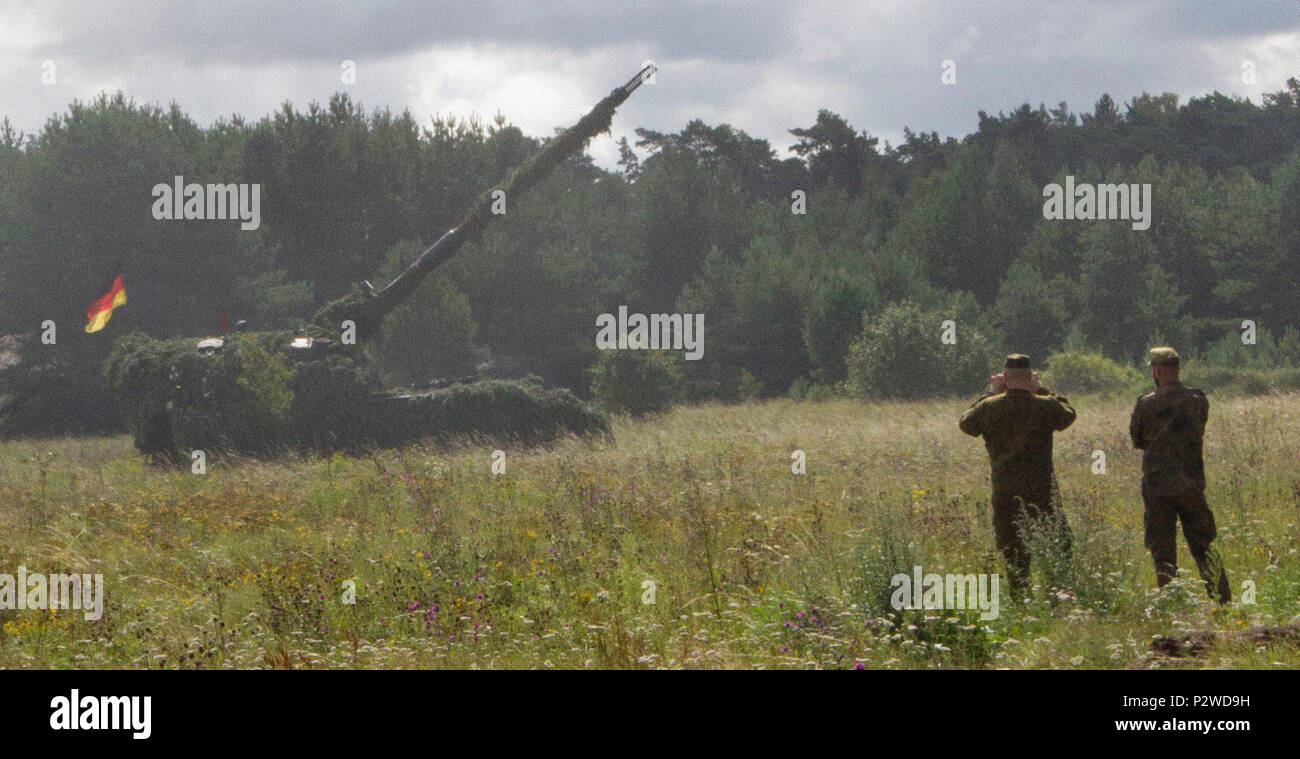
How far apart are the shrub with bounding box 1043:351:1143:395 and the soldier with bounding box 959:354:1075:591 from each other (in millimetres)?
25782

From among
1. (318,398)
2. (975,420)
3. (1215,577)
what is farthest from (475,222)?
(1215,577)

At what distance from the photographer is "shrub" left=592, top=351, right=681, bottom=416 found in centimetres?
3017

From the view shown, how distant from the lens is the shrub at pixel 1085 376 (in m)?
32.4

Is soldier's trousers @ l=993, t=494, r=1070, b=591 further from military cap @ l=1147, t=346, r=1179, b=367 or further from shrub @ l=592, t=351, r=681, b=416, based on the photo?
shrub @ l=592, t=351, r=681, b=416

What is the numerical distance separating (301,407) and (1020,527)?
53.7 feet

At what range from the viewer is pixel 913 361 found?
32.9m

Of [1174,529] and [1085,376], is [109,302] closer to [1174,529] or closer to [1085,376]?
[1174,529]

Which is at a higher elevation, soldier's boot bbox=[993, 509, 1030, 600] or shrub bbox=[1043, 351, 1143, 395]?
shrub bbox=[1043, 351, 1143, 395]

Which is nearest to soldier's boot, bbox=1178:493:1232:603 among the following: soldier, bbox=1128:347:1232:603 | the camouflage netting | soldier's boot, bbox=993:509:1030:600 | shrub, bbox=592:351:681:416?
soldier, bbox=1128:347:1232:603

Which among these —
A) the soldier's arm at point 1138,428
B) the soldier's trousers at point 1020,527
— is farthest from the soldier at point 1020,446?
the soldier's arm at point 1138,428

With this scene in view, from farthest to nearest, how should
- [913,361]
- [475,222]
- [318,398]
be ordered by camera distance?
[913,361]
[475,222]
[318,398]

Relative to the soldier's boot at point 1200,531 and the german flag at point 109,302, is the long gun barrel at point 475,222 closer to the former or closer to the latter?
the german flag at point 109,302
